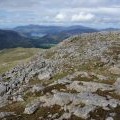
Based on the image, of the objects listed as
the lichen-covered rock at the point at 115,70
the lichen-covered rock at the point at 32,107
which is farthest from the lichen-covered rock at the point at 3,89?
the lichen-covered rock at the point at 115,70

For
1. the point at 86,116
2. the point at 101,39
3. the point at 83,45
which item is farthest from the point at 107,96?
the point at 101,39

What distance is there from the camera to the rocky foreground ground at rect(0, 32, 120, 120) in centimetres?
3496

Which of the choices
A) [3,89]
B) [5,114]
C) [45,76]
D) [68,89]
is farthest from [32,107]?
[45,76]

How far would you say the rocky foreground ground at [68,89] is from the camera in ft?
115

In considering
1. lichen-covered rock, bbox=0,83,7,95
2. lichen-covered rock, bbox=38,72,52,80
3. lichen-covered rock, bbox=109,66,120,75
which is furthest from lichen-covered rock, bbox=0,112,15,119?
lichen-covered rock, bbox=109,66,120,75

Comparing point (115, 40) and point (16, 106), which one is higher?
point (115, 40)

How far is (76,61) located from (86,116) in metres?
21.9

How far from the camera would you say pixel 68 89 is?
4147 centimetres

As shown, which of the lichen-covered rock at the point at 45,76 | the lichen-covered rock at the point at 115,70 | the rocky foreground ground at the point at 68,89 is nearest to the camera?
the rocky foreground ground at the point at 68,89

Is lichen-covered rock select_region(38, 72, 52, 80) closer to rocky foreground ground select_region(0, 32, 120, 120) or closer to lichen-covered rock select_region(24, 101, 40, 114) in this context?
rocky foreground ground select_region(0, 32, 120, 120)

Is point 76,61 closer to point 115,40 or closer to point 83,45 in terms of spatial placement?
point 83,45

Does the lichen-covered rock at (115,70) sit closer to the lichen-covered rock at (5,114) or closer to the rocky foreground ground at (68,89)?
the rocky foreground ground at (68,89)

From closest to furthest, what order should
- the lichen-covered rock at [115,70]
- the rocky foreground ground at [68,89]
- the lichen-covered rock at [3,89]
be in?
the rocky foreground ground at [68,89], the lichen-covered rock at [3,89], the lichen-covered rock at [115,70]

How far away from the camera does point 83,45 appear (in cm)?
6838
